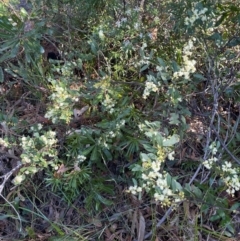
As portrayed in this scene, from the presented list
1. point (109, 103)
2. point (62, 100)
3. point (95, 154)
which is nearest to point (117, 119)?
point (109, 103)

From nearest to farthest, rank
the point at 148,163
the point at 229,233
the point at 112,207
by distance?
the point at 148,163 → the point at 229,233 → the point at 112,207

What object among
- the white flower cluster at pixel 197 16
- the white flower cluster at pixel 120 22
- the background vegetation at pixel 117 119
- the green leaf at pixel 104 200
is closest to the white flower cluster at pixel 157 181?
the background vegetation at pixel 117 119

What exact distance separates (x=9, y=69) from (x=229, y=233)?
1.23 meters

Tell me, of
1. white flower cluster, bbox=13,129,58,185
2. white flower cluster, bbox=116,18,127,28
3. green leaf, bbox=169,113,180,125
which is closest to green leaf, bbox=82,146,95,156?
white flower cluster, bbox=13,129,58,185

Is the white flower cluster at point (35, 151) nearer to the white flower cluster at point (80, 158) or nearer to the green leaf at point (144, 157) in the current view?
the white flower cluster at point (80, 158)

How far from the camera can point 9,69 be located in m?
2.01

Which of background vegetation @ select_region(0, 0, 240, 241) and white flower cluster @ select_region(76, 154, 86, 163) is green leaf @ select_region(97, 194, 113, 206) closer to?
background vegetation @ select_region(0, 0, 240, 241)

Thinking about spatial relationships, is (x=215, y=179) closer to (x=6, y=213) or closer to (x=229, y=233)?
(x=229, y=233)

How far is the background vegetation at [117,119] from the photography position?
5.66ft

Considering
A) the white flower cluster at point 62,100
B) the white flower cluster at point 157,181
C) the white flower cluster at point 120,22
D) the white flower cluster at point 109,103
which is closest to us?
the white flower cluster at point 157,181

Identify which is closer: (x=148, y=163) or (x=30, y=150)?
(x=148, y=163)

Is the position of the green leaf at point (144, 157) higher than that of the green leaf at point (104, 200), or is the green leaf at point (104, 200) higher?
the green leaf at point (144, 157)

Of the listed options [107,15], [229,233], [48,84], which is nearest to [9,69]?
[48,84]

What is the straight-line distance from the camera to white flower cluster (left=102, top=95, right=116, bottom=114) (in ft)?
5.86
